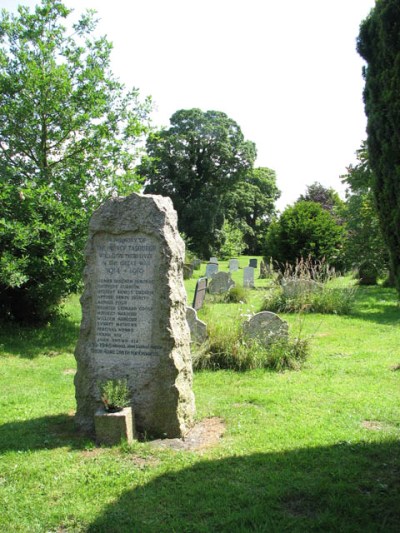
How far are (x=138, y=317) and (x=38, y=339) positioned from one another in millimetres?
5449

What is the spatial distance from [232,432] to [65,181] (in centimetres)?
706

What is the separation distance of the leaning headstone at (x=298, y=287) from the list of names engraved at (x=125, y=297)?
8.13 m

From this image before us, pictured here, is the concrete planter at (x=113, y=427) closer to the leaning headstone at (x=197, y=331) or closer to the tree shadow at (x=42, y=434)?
the tree shadow at (x=42, y=434)

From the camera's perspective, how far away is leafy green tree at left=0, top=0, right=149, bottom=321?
9758 millimetres

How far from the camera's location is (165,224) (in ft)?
17.5

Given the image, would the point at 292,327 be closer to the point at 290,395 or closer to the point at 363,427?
the point at 290,395

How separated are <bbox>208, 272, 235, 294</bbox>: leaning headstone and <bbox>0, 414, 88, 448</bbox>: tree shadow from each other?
10697 millimetres

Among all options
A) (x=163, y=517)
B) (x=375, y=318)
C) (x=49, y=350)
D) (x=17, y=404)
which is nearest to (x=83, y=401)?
(x=17, y=404)

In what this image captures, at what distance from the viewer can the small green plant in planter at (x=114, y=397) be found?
16.4ft

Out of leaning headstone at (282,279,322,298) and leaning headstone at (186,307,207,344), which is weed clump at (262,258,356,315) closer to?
leaning headstone at (282,279,322,298)

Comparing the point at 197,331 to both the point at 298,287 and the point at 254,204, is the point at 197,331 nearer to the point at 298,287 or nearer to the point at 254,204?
the point at 298,287

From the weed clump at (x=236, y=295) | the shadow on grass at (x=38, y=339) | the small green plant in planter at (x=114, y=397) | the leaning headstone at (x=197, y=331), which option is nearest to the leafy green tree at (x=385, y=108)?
the small green plant in planter at (x=114, y=397)

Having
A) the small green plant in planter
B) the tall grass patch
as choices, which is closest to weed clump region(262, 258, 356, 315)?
the tall grass patch

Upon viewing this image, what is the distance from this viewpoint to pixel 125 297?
543cm
